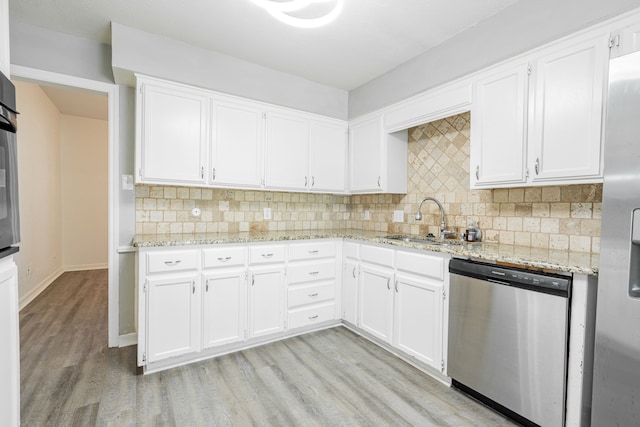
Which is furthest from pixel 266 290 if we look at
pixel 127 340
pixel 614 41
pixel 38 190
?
pixel 38 190

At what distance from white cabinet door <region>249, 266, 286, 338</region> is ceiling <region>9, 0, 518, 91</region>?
6.00 ft

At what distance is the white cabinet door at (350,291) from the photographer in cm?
297

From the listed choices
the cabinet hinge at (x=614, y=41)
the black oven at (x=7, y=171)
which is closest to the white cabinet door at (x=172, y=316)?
the black oven at (x=7, y=171)

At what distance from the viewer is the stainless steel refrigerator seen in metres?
1.28

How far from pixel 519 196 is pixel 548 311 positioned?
0.98m

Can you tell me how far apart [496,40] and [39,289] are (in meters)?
5.64

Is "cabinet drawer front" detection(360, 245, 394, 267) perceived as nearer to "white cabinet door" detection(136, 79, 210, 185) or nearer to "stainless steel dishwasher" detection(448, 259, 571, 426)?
"stainless steel dishwasher" detection(448, 259, 571, 426)

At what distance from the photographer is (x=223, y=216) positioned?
3.11 m

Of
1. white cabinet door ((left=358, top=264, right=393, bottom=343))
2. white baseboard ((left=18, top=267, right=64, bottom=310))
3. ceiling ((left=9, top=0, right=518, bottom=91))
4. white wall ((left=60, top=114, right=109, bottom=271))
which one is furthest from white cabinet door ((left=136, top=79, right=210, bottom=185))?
white wall ((left=60, top=114, right=109, bottom=271))

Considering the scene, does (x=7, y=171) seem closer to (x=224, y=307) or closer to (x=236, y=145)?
(x=224, y=307)

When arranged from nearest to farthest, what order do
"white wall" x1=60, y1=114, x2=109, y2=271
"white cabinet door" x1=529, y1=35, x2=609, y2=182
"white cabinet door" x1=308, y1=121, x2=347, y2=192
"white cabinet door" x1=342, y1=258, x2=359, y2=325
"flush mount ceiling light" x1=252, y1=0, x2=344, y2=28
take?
"flush mount ceiling light" x1=252, y1=0, x2=344, y2=28
"white cabinet door" x1=529, y1=35, x2=609, y2=182
"white cabinet door" x1=342, y1=258, x2=359, y2=325
"white cabinet door" x1=308, y1=121, x2=347, y2=192
"white wall" x1=60, y1=114, x2=109, y2=271

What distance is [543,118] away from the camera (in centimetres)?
192

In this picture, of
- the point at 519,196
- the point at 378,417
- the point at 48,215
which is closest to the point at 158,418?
the point at 378,417

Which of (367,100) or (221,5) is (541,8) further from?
(221,5)
